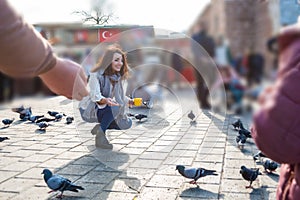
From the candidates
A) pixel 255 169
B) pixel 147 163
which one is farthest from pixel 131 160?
pixel 255 169

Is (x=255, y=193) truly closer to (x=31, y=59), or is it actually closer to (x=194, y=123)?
(x=194, y=123)

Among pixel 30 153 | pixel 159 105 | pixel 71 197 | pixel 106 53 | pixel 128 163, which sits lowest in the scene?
pixel 71 197

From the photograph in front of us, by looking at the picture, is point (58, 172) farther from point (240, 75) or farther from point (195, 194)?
point (240, 75)

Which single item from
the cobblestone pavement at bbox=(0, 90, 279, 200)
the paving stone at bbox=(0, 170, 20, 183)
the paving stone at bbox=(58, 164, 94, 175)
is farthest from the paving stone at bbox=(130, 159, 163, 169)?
the paving stone at bbox=(0, 170, 20, 183)

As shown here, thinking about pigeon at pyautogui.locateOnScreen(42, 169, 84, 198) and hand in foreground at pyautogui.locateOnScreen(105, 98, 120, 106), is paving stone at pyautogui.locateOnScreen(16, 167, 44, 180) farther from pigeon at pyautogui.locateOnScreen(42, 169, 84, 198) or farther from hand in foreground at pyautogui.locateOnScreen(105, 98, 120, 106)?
hand in foreground at pyautogui.locateOnScreen(105, 98, 120, 106)

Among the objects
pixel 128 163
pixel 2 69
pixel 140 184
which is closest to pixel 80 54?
pixel 2 69

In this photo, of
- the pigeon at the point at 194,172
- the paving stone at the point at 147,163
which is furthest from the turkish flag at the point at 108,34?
the pigeon at the point at 194,172

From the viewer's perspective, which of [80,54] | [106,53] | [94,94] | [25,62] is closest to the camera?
[25,62]
